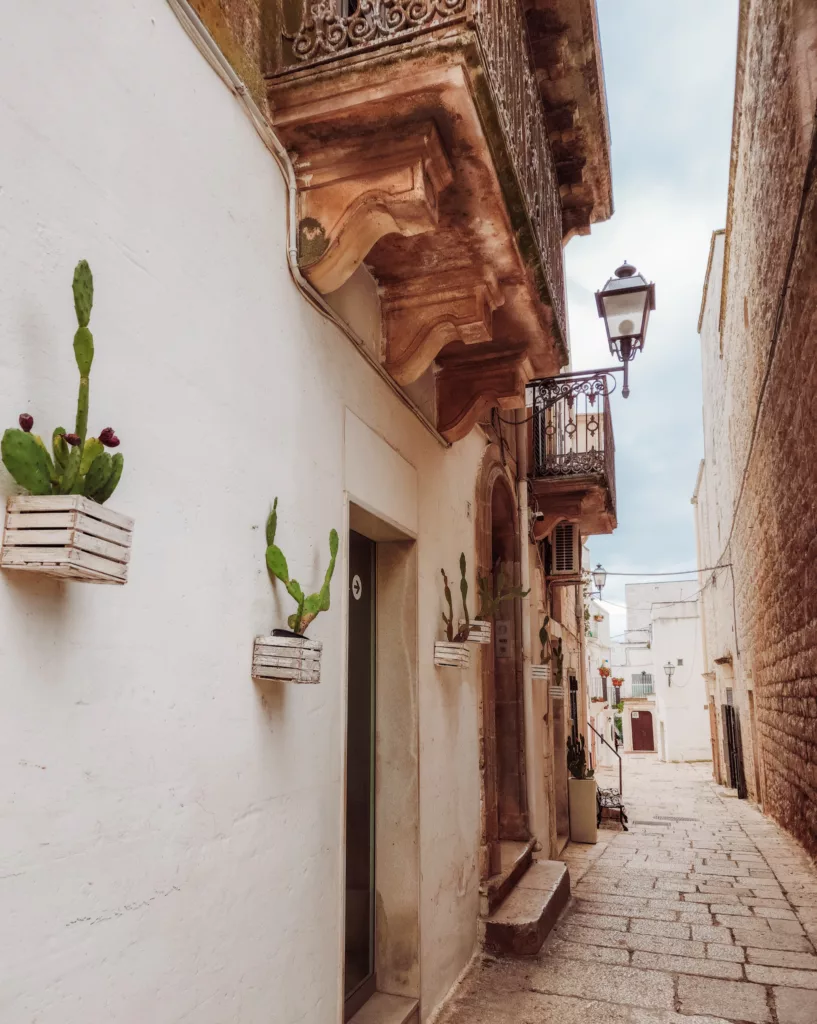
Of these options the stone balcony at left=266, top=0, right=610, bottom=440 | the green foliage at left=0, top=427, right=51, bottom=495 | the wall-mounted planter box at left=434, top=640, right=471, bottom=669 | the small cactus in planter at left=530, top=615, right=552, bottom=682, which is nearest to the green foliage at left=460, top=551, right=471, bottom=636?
the wall-mounted planter box at left=434, top=640, right=471, bottom=669

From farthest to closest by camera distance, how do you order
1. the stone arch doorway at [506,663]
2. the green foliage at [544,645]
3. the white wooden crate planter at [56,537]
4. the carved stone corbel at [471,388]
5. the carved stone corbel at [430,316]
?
the green foliage at [544,645] → the stone arch doorway at [506,663] → the carved stone corbel at [471,388] → the carved stone corbel at [430,316] → the white wooden crate planter at [56,537]

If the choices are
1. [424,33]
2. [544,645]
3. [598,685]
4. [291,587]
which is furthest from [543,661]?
[598,685]

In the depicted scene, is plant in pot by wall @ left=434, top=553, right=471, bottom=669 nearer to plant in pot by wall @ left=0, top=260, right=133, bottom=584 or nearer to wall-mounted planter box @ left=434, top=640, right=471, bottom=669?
wall-mounted planter box @ left=434, top=640, right=471, bottom=669

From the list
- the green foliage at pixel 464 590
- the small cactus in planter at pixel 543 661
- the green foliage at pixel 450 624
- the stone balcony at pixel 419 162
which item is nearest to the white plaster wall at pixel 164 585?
the stone balcony at pixel 419 162

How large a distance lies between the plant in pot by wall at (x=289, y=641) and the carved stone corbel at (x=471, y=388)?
2.48m

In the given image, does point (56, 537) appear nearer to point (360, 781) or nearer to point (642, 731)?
point (360, 781)

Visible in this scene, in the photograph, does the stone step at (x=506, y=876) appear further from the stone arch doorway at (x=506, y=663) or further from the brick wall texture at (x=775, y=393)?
the brick wall texture at (x=775, y=393)

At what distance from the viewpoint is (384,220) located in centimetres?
351

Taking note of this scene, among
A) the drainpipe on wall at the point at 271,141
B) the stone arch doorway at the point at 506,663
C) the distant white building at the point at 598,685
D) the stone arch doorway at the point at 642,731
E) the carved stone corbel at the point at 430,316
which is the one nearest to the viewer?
the drainpipe on wall at the point at 271,141

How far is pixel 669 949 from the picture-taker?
5.70 metres

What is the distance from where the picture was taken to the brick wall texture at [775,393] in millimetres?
6738

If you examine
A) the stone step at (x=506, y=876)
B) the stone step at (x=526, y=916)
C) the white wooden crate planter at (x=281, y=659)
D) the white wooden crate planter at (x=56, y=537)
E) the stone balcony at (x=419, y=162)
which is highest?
the stone balcony at (x=419, y=162)

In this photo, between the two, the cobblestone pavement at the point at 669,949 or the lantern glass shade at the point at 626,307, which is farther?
the lantern glass shade at the point at 626,307

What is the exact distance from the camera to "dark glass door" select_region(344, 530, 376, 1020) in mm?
4293
